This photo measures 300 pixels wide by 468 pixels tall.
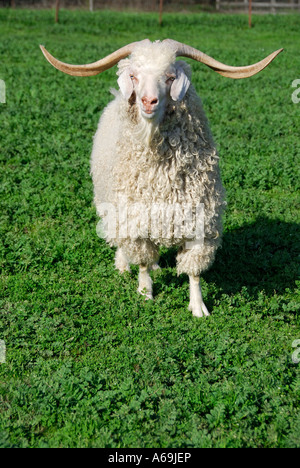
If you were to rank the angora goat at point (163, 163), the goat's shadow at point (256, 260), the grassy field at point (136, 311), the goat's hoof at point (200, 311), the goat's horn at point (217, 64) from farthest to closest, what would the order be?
the goat's shadow at point (256, 260) < the goat's hoof at point (200, 311) < the goat's horn at point (217, 64) < the angora goat at point (163, 163) < the grassy field at point (136, 311)

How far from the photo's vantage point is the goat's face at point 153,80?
13.9 feet

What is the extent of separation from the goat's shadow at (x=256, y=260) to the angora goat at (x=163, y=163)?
0.58 m

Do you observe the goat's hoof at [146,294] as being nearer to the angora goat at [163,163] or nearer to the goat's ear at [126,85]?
the angora goat at [163,163]

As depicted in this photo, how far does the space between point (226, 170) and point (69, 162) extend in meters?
2.03

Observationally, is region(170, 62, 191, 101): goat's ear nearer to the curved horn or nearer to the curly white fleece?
the curly white fleece

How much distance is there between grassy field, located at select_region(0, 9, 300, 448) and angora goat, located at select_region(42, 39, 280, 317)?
540 mm

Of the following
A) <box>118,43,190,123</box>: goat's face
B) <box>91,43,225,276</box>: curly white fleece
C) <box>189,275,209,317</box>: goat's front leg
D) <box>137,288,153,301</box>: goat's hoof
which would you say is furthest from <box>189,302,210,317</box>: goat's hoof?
<box>118,43,190,123</box>: goat's face

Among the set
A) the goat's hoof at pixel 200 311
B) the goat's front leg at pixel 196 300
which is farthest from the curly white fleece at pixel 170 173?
the goat's hoof at pixel 200 311

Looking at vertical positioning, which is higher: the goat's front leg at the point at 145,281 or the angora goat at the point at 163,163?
the angora goat at the point at 163,163

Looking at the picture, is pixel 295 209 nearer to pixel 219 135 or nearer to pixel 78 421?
pixel 219 135

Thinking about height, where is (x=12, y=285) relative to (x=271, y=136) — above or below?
below

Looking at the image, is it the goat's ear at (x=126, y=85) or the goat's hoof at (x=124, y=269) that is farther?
the goat's hoof at (x=124, y=269)

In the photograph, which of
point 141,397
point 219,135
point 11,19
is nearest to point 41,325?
point 141,397

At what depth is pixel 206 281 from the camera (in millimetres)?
5641
